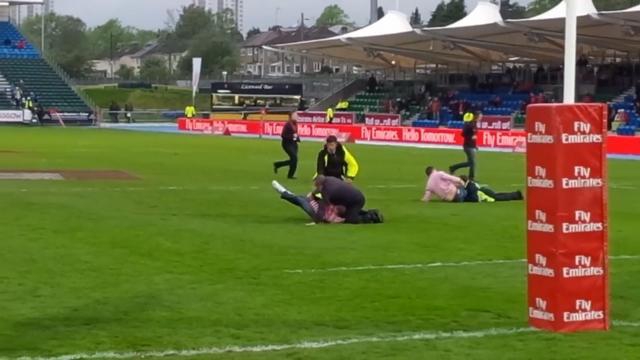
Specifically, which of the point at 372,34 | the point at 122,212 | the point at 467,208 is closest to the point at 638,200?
the point at 467,208

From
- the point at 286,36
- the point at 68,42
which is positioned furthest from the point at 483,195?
the point at 68,42

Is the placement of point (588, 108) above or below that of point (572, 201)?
above

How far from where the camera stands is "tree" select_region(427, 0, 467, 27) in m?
139

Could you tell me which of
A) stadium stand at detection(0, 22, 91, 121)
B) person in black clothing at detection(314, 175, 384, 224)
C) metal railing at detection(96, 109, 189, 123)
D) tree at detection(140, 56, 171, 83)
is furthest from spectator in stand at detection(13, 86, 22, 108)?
tree at detection(140, 56, 171, 83)

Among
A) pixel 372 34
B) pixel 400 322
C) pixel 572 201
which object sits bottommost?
pixel 400 322

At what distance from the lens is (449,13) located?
140 metres

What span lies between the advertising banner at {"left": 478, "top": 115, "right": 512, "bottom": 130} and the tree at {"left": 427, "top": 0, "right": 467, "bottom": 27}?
82703 millimetres

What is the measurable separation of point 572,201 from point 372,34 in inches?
2755

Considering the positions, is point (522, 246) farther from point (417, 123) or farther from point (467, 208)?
point (417, 123)

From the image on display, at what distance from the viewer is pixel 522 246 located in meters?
15.1

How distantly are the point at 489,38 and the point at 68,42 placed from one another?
117 meters

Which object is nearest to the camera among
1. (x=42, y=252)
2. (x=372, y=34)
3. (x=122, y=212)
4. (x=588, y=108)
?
(x=588, y=108)

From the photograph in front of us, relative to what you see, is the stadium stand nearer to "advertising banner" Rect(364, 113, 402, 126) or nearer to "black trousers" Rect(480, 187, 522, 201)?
"advertising banner" Rect(364, 113, 402, 126)

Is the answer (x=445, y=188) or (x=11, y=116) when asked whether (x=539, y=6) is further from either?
(x=445, y=188)
